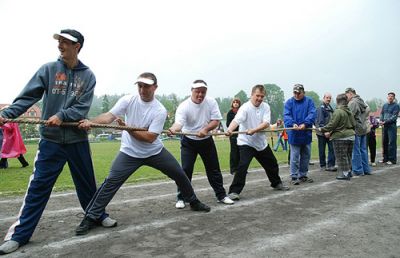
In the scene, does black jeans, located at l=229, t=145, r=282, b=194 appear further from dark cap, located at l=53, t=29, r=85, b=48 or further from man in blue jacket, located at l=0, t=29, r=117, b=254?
dark cap, located at l=53, t=29, r=85, b=48

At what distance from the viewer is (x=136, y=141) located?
4500 mm

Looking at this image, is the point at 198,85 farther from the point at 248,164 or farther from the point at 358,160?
the point at 358,160

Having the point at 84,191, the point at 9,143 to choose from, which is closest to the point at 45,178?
the point at 84,191

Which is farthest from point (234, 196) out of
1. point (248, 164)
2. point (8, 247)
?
point (8, 247)

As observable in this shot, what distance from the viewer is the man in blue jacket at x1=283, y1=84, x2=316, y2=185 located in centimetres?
752

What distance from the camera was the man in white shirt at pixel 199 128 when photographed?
17.9 ft

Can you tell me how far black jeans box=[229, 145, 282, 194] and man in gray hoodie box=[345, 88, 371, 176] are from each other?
3.25 meters

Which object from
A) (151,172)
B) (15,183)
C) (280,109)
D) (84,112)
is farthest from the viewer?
(280,109)

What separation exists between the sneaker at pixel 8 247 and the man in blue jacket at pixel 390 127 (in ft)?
34.2

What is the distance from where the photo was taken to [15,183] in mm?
7578

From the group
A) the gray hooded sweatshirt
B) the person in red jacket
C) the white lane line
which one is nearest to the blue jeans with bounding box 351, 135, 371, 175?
the gray hooded sweatshirt

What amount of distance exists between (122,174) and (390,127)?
933cm

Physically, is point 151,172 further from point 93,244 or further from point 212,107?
point 93,244

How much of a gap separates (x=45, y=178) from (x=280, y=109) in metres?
114
